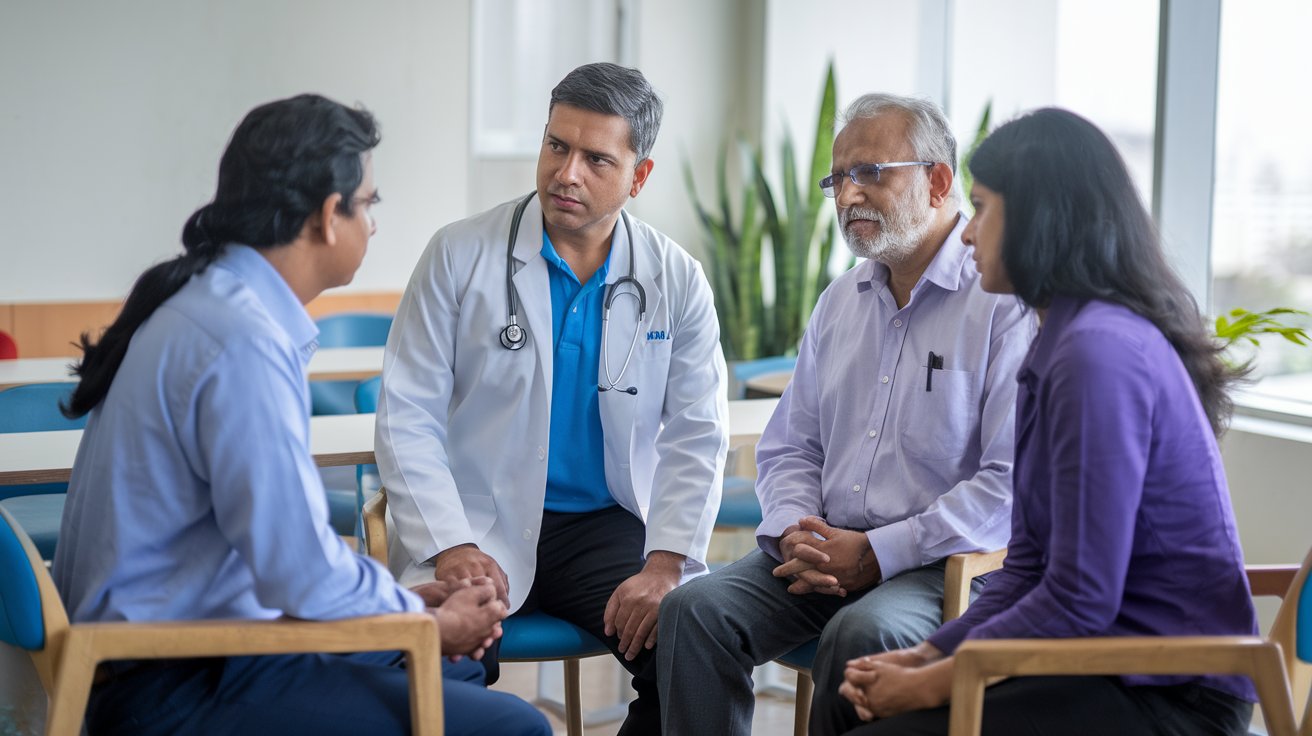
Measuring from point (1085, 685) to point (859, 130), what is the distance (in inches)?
44.1

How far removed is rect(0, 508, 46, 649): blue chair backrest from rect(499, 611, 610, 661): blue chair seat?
84 centimetres

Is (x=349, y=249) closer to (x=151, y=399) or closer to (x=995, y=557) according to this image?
(x=151, y=399)

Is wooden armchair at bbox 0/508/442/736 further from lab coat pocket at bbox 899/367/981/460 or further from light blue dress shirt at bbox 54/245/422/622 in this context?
lab coat pocket at bbox 899/367/981/460

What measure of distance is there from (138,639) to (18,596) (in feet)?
0.60

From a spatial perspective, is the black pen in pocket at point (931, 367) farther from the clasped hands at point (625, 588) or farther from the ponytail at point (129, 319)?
the ponytail at point (129, 319)

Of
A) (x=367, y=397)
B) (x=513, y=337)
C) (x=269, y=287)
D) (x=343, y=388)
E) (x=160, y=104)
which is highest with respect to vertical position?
(x=160, y=104)

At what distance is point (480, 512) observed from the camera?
7.73 feet

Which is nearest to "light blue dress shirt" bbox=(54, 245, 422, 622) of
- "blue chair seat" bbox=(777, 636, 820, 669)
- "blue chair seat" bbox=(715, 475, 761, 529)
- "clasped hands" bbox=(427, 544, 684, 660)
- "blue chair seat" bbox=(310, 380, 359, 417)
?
"clasped hands" bbox=(427, 544, 684, 660)

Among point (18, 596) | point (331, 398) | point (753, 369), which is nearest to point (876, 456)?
point (18, 596)

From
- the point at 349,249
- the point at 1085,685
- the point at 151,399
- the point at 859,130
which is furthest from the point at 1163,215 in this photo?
the point at 151,399

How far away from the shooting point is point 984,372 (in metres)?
2.22

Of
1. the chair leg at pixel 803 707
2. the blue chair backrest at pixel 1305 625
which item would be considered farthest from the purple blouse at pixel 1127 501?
the chair leg at pixel 803 707

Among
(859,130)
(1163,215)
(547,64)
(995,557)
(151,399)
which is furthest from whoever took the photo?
(547,64)

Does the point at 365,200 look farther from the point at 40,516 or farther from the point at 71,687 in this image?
the point at 40,516
